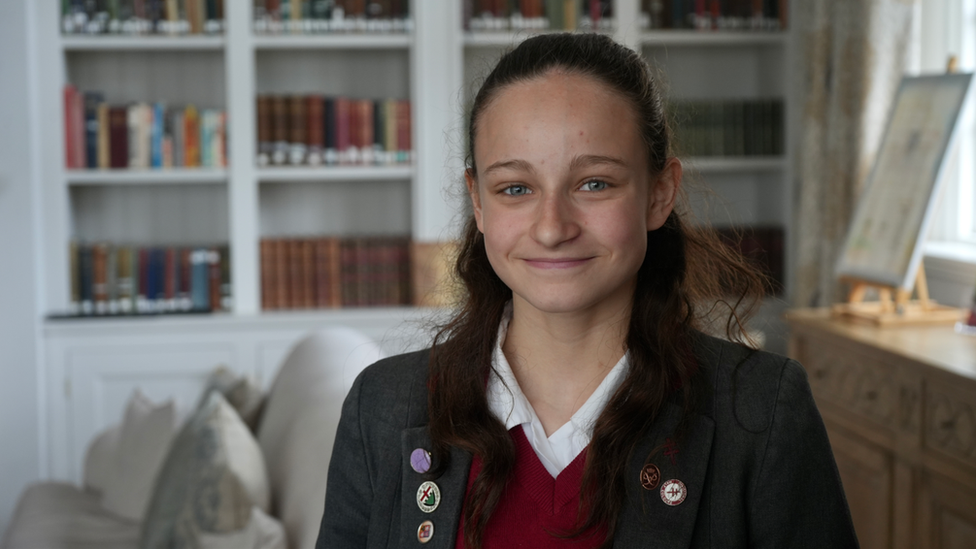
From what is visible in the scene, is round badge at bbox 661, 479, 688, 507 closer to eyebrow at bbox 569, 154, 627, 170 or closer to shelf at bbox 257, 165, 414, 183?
eyebrow at bbox 569, 154, 627, 170

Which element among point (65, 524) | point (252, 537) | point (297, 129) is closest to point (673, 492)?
point (252, 537)

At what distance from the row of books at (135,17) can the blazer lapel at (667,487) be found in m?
2.94

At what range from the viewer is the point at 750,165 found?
11.8 feet

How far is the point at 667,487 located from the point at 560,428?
139mm

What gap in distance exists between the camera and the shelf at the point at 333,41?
11.2ft

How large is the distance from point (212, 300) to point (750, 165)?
2198 mm

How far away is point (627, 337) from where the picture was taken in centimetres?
106

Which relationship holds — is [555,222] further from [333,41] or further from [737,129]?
[737,129]

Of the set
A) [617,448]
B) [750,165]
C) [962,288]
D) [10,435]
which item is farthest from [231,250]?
[617,448]

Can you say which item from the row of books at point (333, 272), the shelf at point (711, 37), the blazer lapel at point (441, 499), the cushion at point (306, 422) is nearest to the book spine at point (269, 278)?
the row of books at point (333, 272)

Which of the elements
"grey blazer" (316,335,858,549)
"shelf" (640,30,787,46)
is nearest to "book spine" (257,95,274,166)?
"shelf" (640,30,787,46)

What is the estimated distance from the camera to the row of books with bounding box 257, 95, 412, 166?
11.4 feet

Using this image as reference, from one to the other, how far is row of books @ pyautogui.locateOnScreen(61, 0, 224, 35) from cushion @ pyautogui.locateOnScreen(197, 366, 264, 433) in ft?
5.51

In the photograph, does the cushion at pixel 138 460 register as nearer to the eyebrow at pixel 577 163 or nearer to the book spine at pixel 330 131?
the book spine at pixel 330 131
